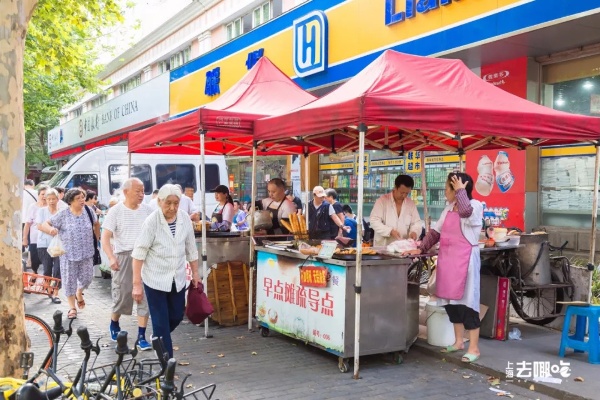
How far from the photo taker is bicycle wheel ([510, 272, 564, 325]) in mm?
6926

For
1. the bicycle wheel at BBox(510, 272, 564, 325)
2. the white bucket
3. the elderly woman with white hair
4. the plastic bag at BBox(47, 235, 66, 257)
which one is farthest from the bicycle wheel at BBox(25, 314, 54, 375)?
the bicycle wheel at BBox(510, 272, 564, 325)

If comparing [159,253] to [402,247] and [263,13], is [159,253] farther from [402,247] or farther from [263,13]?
[263,13]

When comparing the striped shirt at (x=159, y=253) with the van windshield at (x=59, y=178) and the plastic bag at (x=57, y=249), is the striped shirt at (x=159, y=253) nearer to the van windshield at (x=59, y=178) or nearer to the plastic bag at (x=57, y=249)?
the plastic bag at (x=57, y=249)

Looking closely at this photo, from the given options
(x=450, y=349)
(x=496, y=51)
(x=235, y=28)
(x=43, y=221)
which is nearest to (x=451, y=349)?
(x=450, y=349)

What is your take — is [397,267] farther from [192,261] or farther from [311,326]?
[192,261]

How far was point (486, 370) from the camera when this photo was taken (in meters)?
5.70

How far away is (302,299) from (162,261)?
5.80 ft

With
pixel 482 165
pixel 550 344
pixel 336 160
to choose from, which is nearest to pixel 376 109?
pixel 550 344

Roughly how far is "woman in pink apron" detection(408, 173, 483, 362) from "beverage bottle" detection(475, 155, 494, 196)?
14.4 feet

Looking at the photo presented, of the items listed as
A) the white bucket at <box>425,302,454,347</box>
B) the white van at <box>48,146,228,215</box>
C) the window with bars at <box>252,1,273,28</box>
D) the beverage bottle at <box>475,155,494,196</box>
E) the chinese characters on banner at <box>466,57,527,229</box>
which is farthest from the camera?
the window with bars at <box>252,1,273,28</box>

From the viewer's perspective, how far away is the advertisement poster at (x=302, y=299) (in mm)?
5812

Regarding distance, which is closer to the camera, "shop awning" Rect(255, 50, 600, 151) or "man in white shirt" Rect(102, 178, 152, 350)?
→ "shop awning" Rect(255, 50, 600, 151)

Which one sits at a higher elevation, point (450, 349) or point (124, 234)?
point (124, 234)

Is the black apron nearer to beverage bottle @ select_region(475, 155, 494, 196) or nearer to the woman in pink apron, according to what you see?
the woman in pink apron
